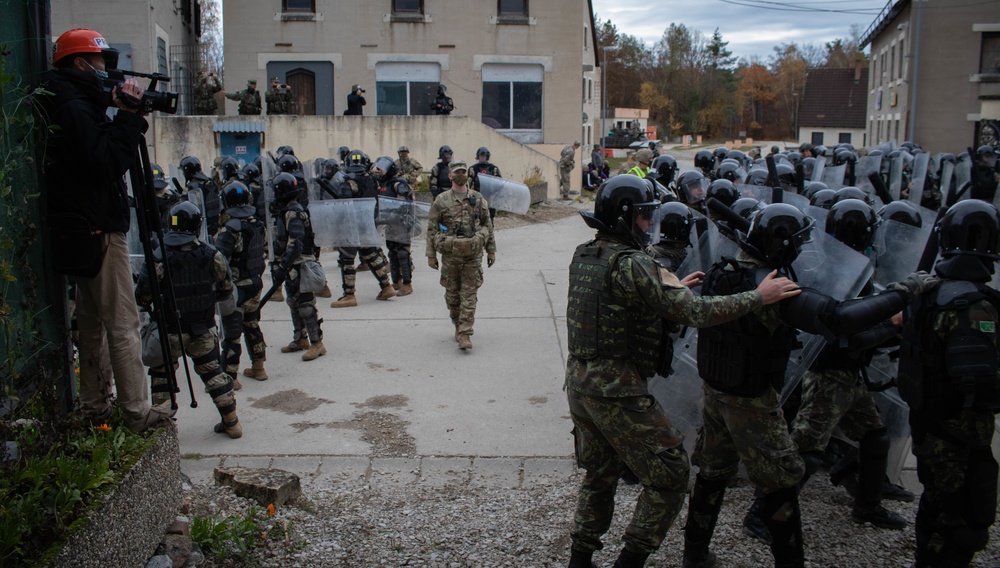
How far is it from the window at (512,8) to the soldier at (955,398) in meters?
22.9

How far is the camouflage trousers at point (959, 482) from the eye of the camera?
3824 mm

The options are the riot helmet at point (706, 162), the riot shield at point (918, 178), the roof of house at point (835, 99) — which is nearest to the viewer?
the riot shield at point (918, 178)

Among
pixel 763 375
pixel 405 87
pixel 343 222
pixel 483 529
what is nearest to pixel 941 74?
pixel 405 87

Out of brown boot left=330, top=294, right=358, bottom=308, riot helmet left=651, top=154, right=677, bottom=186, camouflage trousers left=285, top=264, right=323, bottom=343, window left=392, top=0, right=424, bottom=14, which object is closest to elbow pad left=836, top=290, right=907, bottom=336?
camouflage trousers left=285, top=264, right=323, bottom=343

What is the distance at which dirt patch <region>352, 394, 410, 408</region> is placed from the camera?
7.04 m

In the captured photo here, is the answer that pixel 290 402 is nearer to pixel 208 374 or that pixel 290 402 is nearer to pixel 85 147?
pixel 208 374

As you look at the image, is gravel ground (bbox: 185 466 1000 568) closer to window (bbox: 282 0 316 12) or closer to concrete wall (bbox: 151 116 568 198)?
concrete wall (bbox: 151 116 568 198)

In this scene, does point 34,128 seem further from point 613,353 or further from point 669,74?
point 669,74

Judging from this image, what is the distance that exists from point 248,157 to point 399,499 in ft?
54.7

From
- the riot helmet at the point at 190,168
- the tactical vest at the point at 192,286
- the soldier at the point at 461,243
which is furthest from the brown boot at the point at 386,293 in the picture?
the tactical vest at the point at 192,286

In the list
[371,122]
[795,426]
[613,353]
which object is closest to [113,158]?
[613,353]

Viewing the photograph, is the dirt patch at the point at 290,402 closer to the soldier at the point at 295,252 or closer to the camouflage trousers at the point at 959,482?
the soldier at the point at 295,252

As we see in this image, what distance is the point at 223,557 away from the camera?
4266mm

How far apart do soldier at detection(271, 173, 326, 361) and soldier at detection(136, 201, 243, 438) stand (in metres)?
1.84
